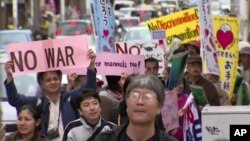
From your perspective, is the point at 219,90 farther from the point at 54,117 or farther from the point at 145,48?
the point at 54,117

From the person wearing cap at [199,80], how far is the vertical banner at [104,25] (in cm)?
212

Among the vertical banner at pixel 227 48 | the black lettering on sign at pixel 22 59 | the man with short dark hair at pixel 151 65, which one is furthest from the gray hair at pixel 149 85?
the vertical banner at pixel 227 48

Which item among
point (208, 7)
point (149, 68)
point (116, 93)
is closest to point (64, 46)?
point (116, 93)

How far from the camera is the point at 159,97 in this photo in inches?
218

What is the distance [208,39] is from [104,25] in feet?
4.49

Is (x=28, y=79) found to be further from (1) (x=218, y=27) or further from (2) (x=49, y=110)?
(2) (x=49, y=110)

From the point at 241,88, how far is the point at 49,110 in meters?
4.16

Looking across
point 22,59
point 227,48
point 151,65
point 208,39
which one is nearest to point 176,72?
point 151,65

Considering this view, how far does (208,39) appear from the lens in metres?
12.5

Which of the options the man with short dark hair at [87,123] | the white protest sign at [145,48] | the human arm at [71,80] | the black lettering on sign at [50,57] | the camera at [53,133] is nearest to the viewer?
the man with short dark hair at [87,123]

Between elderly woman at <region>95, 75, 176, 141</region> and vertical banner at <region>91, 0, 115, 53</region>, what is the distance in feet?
22.7

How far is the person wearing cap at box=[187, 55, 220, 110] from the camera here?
10445 mm

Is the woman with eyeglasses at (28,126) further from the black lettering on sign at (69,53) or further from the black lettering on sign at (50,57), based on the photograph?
the black lettering on sign at (69,53)

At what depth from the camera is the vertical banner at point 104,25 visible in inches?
491
